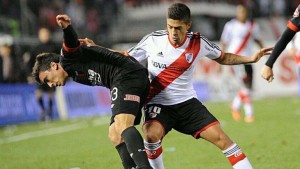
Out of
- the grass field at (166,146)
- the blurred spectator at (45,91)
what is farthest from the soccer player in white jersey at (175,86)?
the blurred spectator at (45,91)

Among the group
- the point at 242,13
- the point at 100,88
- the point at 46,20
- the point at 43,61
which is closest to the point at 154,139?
the point at 43,61

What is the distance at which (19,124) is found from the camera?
1770cm

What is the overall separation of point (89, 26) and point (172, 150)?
1738 centimetres

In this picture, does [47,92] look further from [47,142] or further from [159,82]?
[159,82]

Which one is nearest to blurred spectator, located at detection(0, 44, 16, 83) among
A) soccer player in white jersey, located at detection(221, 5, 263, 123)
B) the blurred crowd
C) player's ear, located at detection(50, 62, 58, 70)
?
the blurred crowd

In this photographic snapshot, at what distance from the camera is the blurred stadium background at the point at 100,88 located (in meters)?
11.9

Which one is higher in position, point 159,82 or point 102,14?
point 159,82

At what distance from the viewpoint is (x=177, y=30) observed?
7039mm

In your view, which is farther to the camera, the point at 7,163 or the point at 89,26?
the point at 89,26

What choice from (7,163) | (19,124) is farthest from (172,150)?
(19,124)

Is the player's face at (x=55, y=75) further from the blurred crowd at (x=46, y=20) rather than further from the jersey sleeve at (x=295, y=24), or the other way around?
the blurred crowd at (x=46, y=20)

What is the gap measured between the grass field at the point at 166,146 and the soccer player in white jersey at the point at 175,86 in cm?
177

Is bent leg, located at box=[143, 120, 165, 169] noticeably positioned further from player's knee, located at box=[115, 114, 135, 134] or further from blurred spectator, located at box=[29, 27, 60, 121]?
blurred spectator, located at box=[29, 27, 60, 121]

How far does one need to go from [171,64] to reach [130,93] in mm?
688
